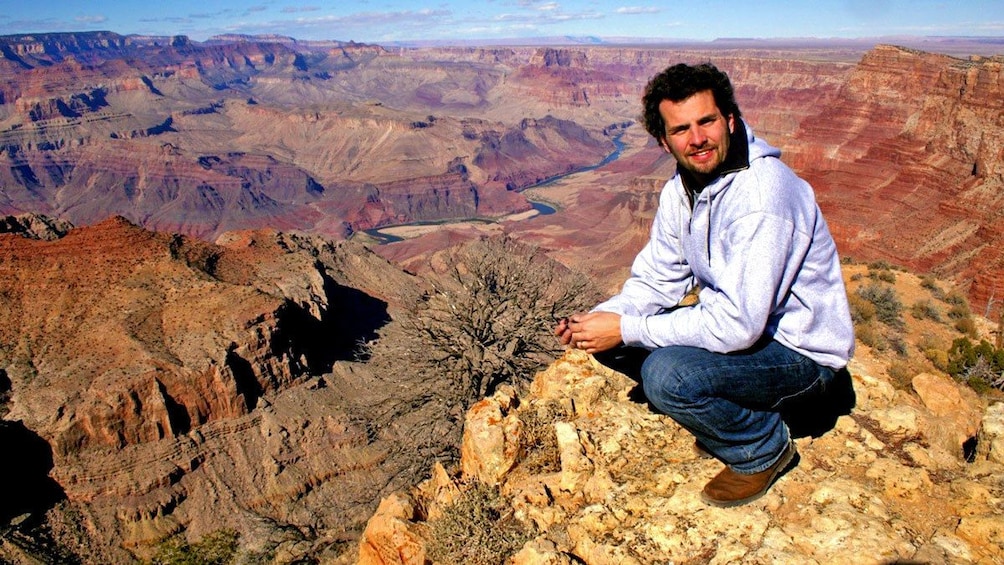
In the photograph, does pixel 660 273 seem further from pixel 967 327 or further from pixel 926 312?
pixel 926 312

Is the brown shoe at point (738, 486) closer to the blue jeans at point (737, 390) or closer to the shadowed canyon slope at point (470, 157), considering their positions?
the blue jeans at point (737, 390)

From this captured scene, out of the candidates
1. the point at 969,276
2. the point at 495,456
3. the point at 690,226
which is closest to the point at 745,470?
the point at 690,226

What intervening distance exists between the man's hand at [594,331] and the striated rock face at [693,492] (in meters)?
1.31

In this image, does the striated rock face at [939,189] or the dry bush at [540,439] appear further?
the striated rock face at [939,189]

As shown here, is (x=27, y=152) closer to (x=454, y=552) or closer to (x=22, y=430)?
(x=22, y=430)

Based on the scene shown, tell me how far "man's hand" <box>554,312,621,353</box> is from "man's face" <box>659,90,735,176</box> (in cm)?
106

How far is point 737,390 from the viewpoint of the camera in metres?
3.35

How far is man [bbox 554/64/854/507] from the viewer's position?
115 inches

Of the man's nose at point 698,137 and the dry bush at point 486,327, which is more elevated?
the man's nose at point 698,137

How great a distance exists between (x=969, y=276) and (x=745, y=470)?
30127 mm

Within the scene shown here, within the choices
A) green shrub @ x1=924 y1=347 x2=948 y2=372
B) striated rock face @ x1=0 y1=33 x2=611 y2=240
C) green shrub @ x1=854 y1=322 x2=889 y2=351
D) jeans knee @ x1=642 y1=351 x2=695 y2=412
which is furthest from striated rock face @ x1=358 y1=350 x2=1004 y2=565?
striated rock face @ x1=0 y1=33 x2=611 y2=240

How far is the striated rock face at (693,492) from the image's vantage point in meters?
3.44

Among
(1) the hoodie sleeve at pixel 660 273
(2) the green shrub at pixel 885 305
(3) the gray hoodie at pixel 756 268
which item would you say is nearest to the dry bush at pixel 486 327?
(2) the green shrub at pixel 885 305

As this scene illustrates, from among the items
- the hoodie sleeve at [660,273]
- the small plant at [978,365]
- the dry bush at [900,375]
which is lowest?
the small plant at [978,365]
